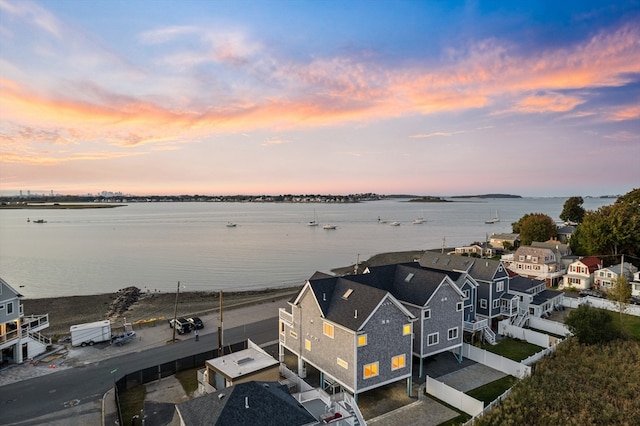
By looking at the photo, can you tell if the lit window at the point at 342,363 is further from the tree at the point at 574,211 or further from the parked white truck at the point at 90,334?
the tree at the point at 574,211

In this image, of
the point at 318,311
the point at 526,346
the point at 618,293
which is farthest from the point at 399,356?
the point at 618,293

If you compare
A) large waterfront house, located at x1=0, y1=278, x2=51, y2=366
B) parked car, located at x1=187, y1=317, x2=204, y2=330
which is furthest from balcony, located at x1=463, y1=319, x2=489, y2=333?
large waterfront house, located at x1=0, y1=278, x2=51, y2=366

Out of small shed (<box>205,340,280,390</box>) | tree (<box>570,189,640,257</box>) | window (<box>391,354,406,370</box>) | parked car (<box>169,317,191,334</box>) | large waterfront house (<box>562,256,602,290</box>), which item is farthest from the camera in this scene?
tree (<box>570,189,640,257</box>)

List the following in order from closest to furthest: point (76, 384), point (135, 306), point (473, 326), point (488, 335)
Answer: point (76, 384) < point (473, 326) < point (488, 335) < point (135, 306)

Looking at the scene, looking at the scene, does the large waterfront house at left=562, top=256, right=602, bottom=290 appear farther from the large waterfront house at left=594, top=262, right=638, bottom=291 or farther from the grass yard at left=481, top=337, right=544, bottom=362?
the grass yard at left=481, top=337, right=544, bottom=362

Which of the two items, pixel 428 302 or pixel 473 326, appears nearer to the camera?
pixel 428 302

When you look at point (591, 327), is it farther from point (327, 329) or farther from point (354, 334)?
point (327, 329)

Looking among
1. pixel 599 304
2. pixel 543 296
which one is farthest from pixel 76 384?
pixel 599 304
